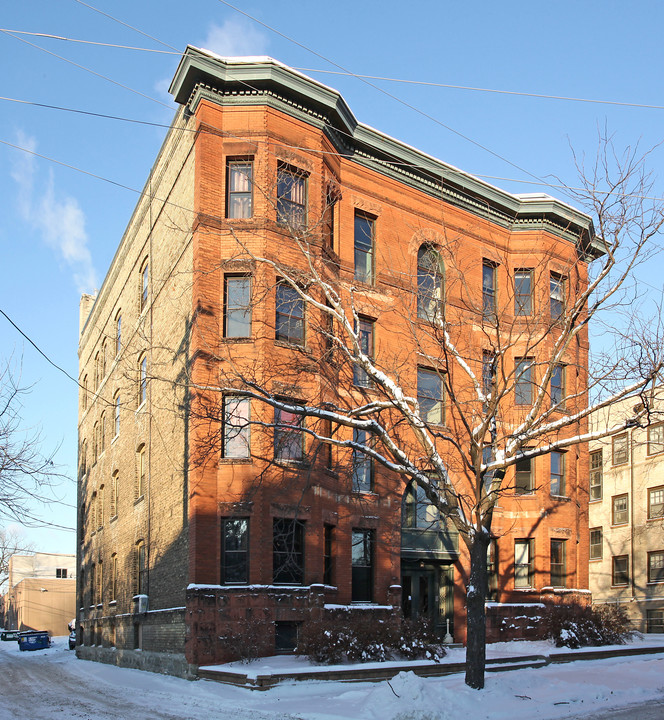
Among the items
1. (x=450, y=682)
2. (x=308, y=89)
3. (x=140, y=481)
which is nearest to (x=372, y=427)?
(x=450, y=682)

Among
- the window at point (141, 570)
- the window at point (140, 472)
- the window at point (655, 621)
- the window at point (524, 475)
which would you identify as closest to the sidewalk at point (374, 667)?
the window at point (524, 475)

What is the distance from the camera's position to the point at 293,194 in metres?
22.6

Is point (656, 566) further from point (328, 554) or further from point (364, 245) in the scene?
point (364, 245)

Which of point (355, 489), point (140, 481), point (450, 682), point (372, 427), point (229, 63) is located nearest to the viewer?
point (372, 427)

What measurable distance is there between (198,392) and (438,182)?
502 inches

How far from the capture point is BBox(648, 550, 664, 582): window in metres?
41.4

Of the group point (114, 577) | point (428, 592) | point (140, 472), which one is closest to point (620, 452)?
point (428, 592)

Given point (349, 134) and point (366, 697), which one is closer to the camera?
point (366, 697)

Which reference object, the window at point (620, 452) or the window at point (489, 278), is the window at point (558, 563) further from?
the window at point (620, 452)

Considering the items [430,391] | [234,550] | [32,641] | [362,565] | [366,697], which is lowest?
[32,641]

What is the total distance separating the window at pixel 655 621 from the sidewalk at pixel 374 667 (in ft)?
63.9

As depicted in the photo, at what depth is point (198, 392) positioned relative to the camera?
64.8 ft

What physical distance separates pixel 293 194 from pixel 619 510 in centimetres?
3145

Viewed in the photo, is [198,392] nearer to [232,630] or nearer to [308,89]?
[232,630]
